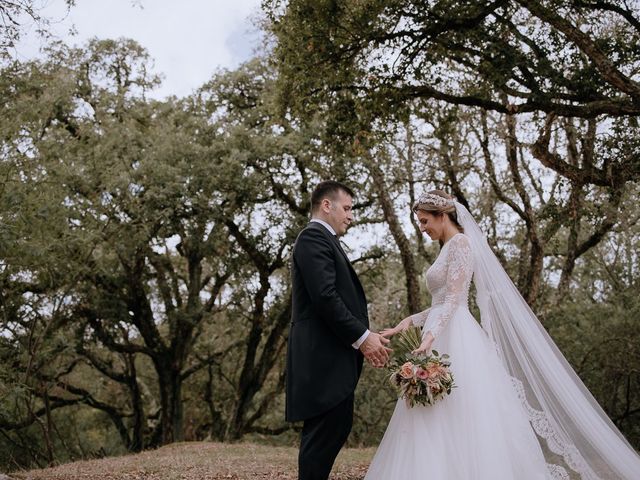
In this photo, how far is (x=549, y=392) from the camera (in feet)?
15.8

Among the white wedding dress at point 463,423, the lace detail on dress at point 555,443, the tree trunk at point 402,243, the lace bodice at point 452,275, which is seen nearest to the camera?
the white wedding dress at point 463,423

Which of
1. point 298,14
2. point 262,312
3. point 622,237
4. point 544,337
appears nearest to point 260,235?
point 262,312

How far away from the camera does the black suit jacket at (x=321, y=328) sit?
4.17 metres

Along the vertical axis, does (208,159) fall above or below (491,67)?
above

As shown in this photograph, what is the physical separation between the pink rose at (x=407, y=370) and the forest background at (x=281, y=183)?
458cm

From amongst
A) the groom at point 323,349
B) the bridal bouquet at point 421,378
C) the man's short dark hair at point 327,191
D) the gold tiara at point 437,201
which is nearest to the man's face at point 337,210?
the man's short dark hair at point 327,191

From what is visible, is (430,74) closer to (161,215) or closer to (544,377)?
(544,377)

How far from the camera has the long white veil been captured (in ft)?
14.9

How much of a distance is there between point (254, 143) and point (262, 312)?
5204 mm

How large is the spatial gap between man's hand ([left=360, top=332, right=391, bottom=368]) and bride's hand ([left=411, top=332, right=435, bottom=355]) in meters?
0.42

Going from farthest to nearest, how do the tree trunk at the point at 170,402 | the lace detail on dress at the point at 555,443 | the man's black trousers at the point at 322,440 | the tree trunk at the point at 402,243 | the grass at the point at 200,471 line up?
the tree trunk at the point at 170,402 < the tree trunk at the point at 402,243 < the grass at the point at 200,471 < the lace detail on dress at the point at 555,443 < the man's black trousers at the point at 322,440

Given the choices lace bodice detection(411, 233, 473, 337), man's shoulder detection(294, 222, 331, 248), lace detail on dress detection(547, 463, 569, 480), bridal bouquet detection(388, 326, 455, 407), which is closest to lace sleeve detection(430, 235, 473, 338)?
lace bodice detection(411, 233, 473, 337)

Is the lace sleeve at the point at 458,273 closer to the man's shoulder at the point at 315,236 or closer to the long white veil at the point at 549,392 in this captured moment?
the long white veil at the point at 549,392

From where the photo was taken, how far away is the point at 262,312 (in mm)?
17859
